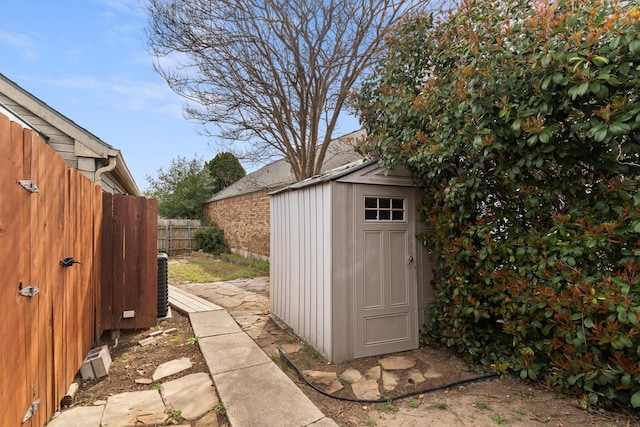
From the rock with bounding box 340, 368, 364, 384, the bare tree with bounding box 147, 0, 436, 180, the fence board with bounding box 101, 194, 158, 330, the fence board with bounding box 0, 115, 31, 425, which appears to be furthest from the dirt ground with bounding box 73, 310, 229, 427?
the bare tree with bounding box 147, 0, 436, 180

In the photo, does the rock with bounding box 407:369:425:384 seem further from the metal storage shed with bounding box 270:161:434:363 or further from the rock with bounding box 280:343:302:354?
the rock with bounding box 280:343:302:354

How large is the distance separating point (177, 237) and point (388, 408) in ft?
48.1

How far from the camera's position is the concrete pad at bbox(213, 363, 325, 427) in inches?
93.2

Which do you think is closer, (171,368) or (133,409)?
(133,409)

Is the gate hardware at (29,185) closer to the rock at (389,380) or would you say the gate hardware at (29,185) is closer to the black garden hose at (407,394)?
the black garden hose at (407,394)

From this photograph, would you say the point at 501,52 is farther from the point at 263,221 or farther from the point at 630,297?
the point at 263,221

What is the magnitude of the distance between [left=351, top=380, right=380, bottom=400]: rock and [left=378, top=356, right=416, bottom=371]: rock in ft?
1.16

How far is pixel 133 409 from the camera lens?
2.57 metres

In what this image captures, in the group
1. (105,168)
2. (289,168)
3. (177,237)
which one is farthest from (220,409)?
(177,237)

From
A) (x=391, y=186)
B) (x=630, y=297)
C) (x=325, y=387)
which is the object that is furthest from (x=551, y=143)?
(x=325, y=387)

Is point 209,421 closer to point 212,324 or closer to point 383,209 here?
point 212,324

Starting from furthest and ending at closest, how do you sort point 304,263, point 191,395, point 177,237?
1. point 177,237
2. point 304,263
3. point 191,395

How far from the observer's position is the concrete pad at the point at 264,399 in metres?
2.37

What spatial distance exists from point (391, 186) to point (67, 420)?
145 inches
